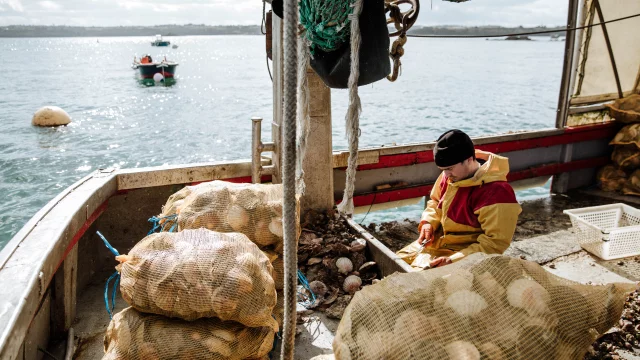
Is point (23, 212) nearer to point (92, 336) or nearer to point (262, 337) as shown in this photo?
point (92, 336)

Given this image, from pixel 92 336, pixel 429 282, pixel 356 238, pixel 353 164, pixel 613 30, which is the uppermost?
pixel 613 30

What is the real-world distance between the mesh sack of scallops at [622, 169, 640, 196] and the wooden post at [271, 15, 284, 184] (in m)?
5.17

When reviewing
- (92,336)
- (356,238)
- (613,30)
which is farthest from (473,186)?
(613,30)

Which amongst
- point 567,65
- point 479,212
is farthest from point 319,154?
point 567,65

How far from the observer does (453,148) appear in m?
2.86

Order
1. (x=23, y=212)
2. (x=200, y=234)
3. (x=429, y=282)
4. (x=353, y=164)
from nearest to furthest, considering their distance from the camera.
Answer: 1. (x=353, y=164)
2. (x=429, y=282)
3. (x=200, y=234)
4. (x=23, y=212)

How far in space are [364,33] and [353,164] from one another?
429mm

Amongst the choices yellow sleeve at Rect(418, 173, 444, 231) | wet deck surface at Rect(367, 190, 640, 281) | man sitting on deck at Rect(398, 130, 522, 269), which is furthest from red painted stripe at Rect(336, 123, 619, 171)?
man sitting on deck at Rect(398, 130, 522, 269)

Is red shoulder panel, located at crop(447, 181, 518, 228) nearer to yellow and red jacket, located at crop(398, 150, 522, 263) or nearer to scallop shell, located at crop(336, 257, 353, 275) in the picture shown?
yellow and red jacket, located at crop(398, 150, 522, 263)

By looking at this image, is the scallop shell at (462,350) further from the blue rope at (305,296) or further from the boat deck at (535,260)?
the blue rope at (305,296)

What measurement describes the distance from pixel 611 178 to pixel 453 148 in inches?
204

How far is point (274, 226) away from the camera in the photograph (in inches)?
116

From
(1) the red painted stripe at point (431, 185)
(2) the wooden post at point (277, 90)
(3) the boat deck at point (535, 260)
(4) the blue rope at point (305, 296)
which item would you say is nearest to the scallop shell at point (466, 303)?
(3) the boat deck at point (535, 260)

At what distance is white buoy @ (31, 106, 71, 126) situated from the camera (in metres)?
23.0
